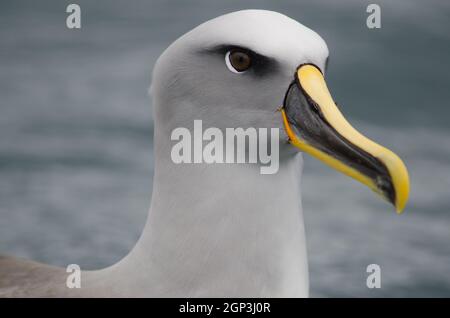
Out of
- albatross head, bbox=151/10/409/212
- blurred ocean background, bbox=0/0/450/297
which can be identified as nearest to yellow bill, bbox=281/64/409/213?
albatross head, bbox=151/10/409/212

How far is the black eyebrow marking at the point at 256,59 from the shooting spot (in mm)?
4520

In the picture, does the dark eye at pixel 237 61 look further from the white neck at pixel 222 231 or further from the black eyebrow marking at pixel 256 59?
the white neck at pixel 222 231

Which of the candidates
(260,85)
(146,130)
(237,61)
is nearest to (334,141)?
(260,85)

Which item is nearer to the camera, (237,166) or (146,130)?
(237,166)

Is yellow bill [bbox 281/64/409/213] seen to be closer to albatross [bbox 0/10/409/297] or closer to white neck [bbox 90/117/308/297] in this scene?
albatross [bbox 0/10/409/297]

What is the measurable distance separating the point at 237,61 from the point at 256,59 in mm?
73

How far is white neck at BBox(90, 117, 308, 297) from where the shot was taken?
4656 mm

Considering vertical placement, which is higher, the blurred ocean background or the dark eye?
the blurred ocean background

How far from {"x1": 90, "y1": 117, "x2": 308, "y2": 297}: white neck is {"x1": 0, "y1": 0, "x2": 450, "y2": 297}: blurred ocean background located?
6.74 feet

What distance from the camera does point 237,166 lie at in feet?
15.2

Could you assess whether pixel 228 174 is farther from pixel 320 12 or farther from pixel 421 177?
pixel 320 12

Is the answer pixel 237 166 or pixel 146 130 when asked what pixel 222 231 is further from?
pixel 146 130

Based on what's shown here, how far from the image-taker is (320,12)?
376 inches

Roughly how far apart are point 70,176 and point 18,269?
2.56 meters
